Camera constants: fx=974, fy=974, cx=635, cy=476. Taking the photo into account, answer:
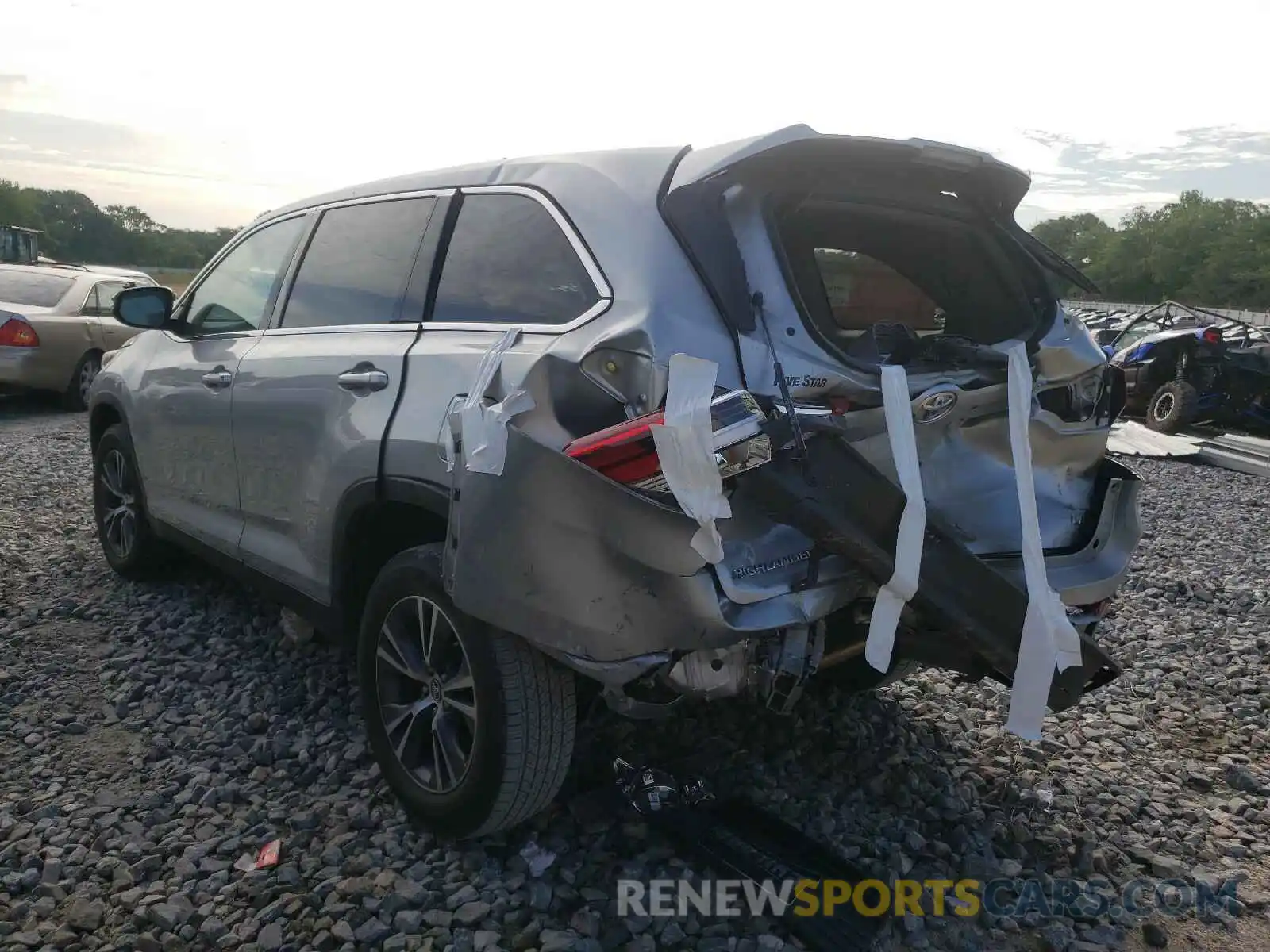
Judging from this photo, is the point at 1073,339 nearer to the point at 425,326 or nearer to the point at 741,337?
the point at 741,337

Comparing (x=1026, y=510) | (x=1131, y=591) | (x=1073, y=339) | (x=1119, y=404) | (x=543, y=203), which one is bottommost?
(x=1131, y=591)

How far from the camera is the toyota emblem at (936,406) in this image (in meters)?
2.35

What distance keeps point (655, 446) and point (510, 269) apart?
0.96 m

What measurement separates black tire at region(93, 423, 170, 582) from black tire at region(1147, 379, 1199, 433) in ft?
36.4

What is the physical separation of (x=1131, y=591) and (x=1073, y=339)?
3077 mm

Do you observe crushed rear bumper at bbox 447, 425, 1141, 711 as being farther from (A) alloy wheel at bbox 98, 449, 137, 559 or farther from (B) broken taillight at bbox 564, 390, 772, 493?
(A) alloy wheel at bbox 98, 449, 137, 559

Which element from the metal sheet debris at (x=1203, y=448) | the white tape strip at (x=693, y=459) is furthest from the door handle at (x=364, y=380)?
the metal sheet debris at (x=1203, y=448)

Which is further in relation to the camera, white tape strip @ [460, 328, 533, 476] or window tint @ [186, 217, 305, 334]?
window tint @ [186, 217, 305, 334]

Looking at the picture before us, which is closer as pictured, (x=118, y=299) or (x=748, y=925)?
(x=748, y=925)

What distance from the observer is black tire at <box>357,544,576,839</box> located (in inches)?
96.1

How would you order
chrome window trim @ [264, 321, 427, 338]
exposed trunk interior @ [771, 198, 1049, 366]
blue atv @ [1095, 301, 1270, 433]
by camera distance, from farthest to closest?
1. blue atv @ [1095, 301, 1270, 433]
2. chrome window trim @ [264, 321, 427, 338]
3. exposed trunk interior @ [771, 198, 1049, 366]

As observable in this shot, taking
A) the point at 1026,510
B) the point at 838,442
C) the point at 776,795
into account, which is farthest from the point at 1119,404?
the point at 776,795

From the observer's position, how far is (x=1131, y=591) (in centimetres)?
533

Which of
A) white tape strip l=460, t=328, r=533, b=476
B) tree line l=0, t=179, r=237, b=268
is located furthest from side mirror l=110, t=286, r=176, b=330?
tree line l=0, t=179, r=237, b=268
